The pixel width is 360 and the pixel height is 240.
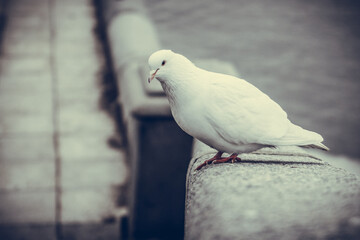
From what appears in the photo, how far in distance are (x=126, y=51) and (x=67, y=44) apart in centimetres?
233

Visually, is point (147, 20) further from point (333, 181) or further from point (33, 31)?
→ point (333, 181)

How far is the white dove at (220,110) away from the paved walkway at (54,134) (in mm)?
2458

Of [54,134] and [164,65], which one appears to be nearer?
[164,65]

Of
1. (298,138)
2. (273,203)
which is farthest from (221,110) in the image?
(273,203)

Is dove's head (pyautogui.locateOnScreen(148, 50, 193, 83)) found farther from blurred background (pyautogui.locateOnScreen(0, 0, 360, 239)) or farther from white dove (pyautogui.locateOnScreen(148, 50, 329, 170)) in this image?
blurred background (pyautogui.locateOnScreen(0, 0, 360, 239))

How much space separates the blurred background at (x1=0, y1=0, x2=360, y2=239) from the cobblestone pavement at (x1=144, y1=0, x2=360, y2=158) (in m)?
0.02

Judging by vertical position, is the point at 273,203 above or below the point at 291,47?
below

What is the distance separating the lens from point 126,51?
544 centimetres

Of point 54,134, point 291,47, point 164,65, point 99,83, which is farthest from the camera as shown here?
point 291,47

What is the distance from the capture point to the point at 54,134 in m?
5.22

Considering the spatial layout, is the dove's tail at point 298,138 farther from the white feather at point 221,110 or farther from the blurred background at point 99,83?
the blurred background at point 99,83

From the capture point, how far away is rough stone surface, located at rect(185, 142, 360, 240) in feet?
4.86

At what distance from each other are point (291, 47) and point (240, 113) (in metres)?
7.38

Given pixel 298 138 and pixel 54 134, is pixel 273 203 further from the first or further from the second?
pixel 54 134
